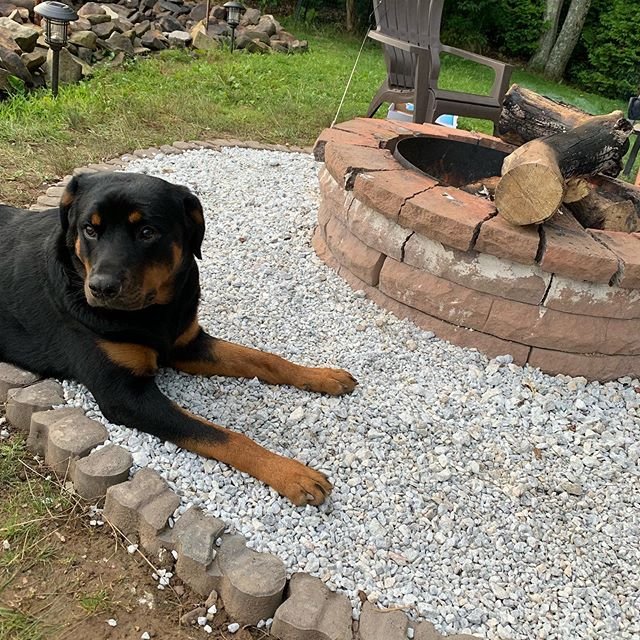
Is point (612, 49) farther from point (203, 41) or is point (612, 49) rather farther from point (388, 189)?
point (388, 189)

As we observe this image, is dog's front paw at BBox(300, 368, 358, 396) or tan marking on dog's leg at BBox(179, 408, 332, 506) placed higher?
tan marking on dog's leg at BBox(179, 408, 332, 506)

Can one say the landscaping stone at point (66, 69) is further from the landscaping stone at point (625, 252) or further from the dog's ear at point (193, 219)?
the landscaping stone at point (625, 252)

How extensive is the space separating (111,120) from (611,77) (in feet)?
53.4

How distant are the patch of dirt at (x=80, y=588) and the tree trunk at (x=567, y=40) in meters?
19.3

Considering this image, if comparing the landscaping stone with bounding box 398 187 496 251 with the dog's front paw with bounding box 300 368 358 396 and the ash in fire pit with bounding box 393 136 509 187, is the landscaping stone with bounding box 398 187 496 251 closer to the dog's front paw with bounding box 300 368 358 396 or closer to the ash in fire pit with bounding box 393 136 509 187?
the dog's front paw with bounding box 300 368 358 396

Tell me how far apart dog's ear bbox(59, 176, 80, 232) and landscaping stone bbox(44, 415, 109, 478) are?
0.81m

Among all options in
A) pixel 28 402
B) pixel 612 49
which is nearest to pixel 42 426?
pixel 28 402

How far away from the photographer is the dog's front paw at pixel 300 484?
2.35 meters

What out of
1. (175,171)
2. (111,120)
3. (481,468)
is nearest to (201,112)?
(111,120)

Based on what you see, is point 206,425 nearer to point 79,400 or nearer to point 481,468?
point 79,400

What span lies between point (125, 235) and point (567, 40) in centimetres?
1917

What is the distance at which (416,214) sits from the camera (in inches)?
129

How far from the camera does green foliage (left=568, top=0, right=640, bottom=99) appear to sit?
17.6 metres

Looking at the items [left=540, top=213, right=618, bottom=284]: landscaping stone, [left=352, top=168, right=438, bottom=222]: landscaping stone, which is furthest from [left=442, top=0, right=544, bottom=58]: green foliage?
[left=540, top=213, right=618, bottom=284]: landscaping stone
